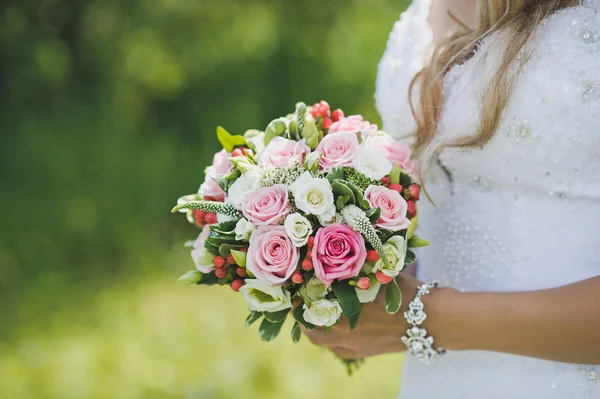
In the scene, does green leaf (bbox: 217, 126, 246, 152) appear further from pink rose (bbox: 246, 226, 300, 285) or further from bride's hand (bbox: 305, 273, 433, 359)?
bride's hand (bbox: 305, 273, 433, 359)

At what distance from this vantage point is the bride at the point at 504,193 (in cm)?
162

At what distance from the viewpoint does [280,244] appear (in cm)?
147

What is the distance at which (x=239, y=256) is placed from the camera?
1502 millimetres

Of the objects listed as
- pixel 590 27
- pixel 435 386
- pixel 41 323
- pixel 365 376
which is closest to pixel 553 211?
pixel 590 27

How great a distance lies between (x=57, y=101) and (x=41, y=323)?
3.70 meters

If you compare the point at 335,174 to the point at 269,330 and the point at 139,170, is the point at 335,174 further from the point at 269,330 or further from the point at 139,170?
the point at 139,170

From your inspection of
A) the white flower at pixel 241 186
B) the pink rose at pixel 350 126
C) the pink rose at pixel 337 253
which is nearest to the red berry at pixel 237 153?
the white flower at pixel 241 186

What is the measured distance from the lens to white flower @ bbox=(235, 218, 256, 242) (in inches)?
59.1

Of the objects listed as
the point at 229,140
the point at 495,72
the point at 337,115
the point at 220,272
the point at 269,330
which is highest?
the point at 495,72

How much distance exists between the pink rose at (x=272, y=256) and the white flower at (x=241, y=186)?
0.11 metres

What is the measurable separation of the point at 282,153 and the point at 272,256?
269mm

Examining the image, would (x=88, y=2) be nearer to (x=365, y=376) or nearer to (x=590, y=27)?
(x=365, y=376)

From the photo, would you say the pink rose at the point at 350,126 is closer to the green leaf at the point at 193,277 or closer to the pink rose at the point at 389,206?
the pink rose at the point at 389,206

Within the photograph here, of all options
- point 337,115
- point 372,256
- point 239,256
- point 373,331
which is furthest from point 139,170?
point 372,256
